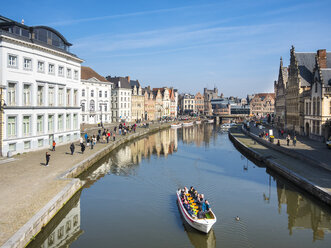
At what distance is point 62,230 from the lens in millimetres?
17812

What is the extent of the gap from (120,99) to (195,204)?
80969 mm

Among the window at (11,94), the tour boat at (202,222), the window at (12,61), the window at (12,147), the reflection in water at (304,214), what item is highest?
the window at (12,61)

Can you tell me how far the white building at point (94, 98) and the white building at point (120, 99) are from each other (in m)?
11.0

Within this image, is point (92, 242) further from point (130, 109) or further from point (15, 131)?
point (130, 109)

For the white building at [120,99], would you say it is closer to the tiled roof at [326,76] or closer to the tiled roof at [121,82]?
the tiled roof at [121,82]

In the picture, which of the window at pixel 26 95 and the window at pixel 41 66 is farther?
the window at pixel 41 66

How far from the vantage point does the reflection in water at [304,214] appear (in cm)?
1907

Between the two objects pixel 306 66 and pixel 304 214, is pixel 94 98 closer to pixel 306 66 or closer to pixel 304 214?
pixel 306 66

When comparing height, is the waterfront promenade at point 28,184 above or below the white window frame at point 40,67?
below

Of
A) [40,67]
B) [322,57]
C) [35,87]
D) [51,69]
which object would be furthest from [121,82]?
[35,87]

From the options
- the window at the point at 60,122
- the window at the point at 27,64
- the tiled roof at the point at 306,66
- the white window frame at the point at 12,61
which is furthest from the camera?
the tiled roof at the point at 306,66

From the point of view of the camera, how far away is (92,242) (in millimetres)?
16500

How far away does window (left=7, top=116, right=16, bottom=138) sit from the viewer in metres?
30.7

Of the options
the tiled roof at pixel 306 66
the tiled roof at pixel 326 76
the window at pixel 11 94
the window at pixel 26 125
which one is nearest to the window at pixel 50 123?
the window at pixel 26 125
